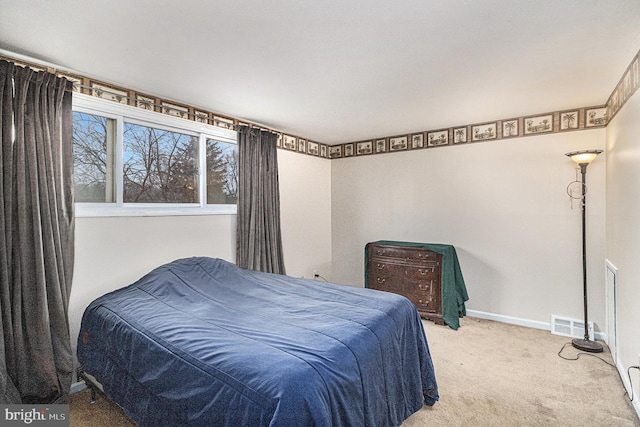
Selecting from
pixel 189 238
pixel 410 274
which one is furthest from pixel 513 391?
pixel 189 238

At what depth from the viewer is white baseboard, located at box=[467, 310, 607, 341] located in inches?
125

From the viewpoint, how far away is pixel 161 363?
1.59m

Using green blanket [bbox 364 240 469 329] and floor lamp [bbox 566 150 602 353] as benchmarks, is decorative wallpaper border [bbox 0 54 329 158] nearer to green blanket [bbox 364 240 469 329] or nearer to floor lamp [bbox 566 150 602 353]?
green blanket [bbox 364 240 469 329]

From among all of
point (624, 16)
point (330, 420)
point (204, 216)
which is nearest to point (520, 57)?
point (624, 16)

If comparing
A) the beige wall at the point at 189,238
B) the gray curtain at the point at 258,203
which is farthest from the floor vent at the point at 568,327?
the gray curtain at the point at 258,203

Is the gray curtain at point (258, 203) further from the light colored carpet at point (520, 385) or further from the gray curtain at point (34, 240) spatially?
the light colored carpet at point (520, 385)

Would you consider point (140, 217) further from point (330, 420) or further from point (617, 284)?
point (617, 284)

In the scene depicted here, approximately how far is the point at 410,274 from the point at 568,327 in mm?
1641

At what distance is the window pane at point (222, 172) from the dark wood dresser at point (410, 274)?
1.90 m

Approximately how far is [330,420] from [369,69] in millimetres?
2176

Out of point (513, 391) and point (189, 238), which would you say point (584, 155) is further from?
point (189, 238)

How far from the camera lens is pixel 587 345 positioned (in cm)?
292

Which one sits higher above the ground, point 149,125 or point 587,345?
point 149,125

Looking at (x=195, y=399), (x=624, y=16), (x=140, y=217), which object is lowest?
(x=195, y=399)
